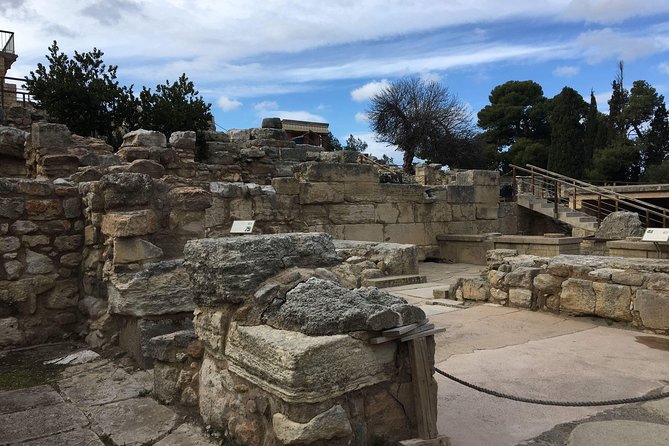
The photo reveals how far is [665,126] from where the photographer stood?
32438 mm

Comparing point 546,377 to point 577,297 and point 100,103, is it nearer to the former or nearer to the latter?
point 577,297

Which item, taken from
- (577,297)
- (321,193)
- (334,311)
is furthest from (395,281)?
(334,311)

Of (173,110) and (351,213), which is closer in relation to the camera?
(351,213)

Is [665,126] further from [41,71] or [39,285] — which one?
[39,285]

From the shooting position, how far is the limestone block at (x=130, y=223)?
14.3ft

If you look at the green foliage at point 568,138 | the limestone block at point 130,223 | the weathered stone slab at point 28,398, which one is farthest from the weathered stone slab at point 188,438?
the green foliage at point 568,138

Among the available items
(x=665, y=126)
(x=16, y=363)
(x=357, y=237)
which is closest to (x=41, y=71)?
(x=357, y=237)

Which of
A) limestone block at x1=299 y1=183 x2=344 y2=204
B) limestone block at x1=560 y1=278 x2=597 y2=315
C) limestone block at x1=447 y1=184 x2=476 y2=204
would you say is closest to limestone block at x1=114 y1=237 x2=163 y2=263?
limestone block at x1=560 y1=278 x2=597 y2=315

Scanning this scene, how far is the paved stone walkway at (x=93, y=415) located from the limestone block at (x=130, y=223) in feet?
3.64

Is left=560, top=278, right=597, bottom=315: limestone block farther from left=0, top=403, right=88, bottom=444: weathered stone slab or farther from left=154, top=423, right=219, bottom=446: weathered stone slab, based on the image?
left=0, top=403, right=88, bottom=444: weathered stone slab

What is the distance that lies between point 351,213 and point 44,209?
24.4 feet

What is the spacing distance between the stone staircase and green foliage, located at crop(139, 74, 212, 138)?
382 inches

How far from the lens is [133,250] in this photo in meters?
4.42

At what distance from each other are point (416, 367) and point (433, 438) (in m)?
0.35
